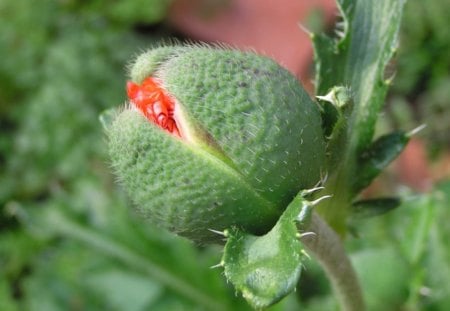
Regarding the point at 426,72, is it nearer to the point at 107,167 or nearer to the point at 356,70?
the point at 107,167

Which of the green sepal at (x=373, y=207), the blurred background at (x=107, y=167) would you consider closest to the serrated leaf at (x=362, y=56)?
the green sepal at (x=373, y=207)

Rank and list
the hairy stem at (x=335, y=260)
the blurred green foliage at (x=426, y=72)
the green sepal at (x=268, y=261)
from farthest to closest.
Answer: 1. the blurred green foliage at (x=426, y=72)
2. the hairy stem at (x=335, y=260)
3. the green sepal at (x=268, y=261)

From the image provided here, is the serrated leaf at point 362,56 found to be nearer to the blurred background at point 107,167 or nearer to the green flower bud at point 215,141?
the green flower bud at point 215,141

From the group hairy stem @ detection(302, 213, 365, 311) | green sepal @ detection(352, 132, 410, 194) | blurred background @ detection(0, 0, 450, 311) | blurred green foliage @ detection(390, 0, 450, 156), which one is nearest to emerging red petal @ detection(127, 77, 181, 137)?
hairy stem @ detection(302, 213, 365, 311)

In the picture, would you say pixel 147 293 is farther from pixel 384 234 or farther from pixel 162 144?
pixel 162 144

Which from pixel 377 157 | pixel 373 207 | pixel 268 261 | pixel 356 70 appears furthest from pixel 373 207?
pixel 268 261

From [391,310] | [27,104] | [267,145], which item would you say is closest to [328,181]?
[267,145]
